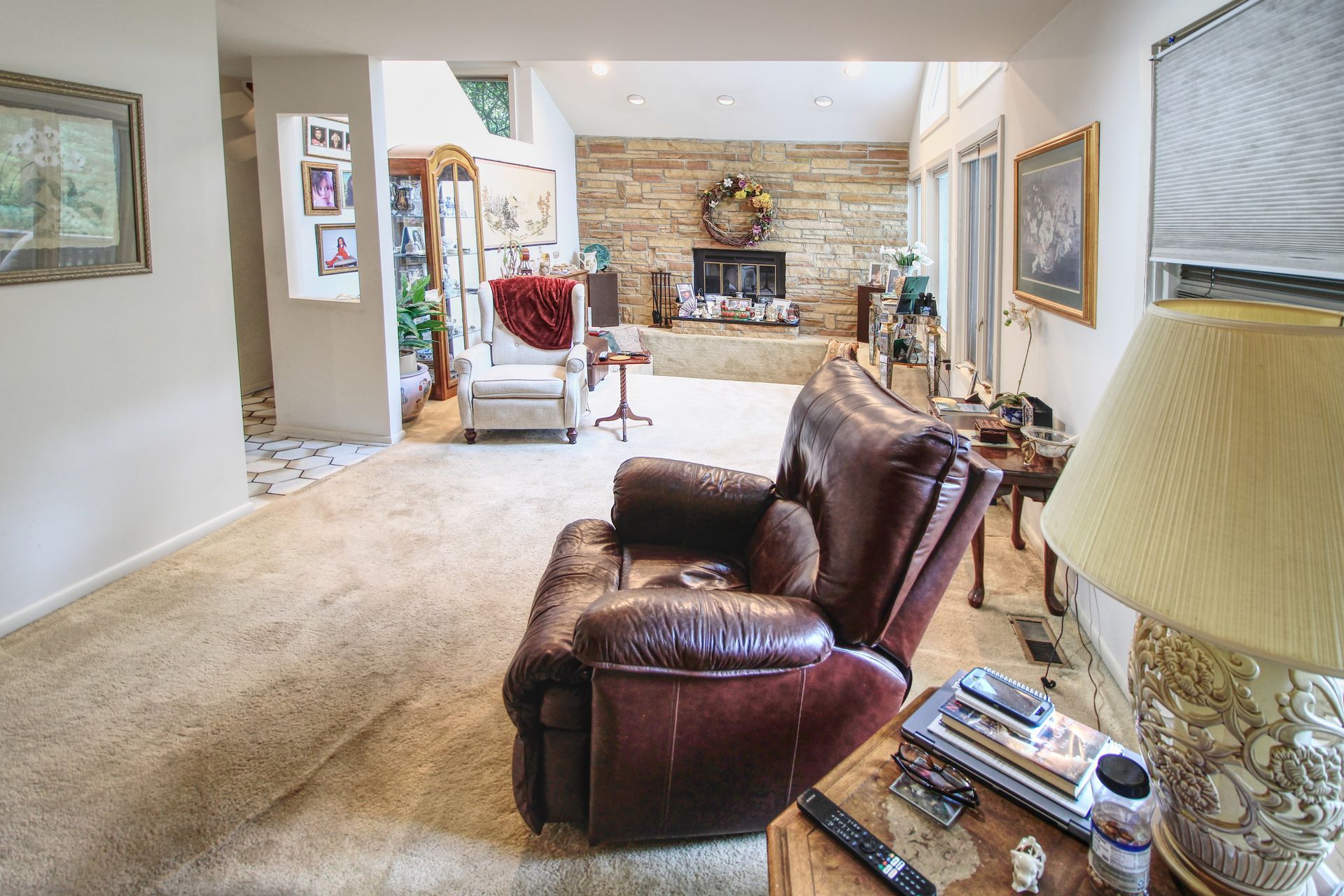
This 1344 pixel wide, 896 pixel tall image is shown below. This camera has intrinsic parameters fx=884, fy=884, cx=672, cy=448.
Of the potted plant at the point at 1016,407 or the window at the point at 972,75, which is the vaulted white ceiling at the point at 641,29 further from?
the potted plant at the point at 1016,407

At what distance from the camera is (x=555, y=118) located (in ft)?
28.0

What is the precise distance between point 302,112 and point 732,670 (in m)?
4.63

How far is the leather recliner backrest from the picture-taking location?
5.54ft

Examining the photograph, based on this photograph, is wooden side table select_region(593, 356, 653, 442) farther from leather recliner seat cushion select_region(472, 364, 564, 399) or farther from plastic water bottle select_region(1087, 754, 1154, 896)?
plastic water bottle select_region(1087, 754, 1154, 896)

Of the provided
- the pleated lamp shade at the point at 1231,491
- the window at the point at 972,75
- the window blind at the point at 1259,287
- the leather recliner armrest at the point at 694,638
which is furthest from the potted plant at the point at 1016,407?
the pleated lamp shade at the point at 1231,491

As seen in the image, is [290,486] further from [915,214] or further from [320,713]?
[915,214]

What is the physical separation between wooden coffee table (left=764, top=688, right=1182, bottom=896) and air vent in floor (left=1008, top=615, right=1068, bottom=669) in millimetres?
1597

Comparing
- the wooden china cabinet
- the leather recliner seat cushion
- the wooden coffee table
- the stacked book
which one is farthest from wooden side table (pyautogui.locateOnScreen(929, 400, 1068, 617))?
the wooden china cabinet

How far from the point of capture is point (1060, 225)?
3320 mm

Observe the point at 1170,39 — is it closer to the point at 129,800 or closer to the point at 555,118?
the point at 129,800

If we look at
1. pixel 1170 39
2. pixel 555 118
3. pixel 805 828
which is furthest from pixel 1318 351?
pixel 555 118

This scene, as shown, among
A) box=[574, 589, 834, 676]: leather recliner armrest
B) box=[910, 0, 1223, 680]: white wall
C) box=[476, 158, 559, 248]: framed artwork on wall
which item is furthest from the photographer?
box=[476, 158, 559, 248]: framed artwork on wall

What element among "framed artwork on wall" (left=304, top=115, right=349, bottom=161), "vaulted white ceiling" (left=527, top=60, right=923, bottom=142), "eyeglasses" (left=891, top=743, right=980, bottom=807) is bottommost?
"eyeglasses" (left=891, top=743, right=980, bottom=807)

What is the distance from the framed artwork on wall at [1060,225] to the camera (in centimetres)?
298
